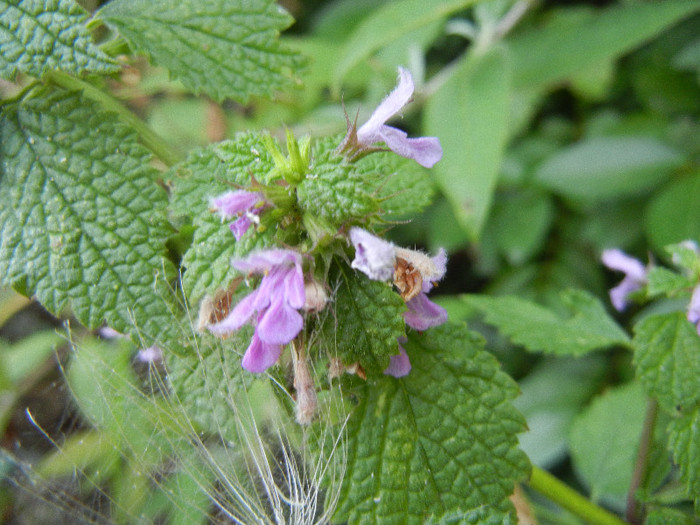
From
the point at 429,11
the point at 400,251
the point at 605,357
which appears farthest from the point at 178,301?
the point at 605,357

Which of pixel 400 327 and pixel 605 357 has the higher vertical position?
pixel 400 327

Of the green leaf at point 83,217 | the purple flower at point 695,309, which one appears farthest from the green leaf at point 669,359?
the green leaf at point 83,217

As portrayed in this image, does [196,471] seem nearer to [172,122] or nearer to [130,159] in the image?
[130,159]

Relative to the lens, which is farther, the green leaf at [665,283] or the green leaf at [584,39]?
the green leaf at [584,39]

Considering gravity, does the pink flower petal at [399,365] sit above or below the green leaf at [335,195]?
below

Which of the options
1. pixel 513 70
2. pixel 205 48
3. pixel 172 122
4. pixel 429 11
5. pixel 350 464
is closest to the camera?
pixel 350 464

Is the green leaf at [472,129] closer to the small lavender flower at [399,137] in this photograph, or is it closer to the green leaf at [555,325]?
the green leaf at [555,325]

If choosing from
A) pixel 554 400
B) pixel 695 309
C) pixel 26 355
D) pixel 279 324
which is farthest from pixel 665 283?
pixel 26 355

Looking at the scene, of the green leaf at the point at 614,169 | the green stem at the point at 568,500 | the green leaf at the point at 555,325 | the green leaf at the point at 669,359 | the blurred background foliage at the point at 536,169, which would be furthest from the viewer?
the green leaf at the point at 614,169
